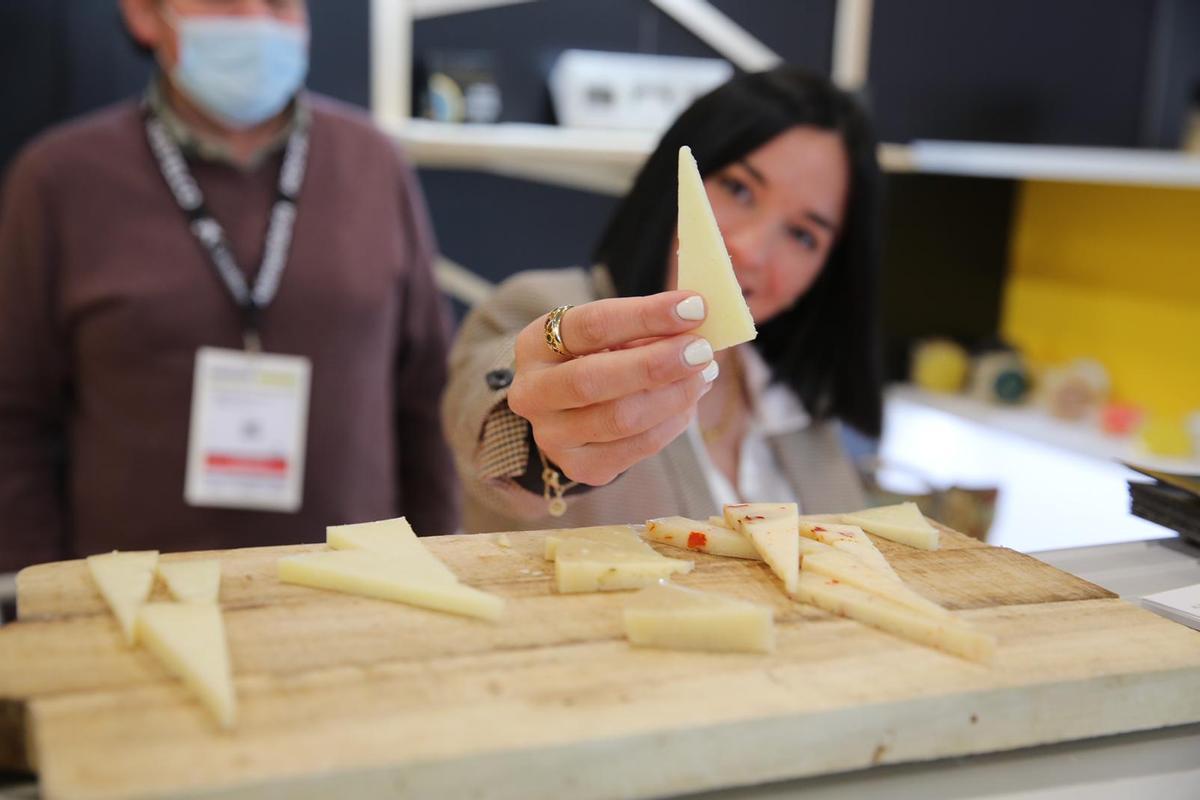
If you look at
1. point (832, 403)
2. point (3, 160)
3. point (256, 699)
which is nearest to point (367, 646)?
point (256, 699)

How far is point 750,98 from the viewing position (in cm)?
171

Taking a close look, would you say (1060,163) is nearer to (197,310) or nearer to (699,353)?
(197,310)

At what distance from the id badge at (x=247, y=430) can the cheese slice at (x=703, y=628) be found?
4.95 feet

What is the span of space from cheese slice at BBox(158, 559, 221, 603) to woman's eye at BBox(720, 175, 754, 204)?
1.01m

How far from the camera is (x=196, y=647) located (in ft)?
2.48

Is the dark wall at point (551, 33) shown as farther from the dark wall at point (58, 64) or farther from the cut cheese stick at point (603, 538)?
the cut cheese stick at point (603, 538)

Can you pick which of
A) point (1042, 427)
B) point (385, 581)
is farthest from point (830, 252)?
point (1042, 427)

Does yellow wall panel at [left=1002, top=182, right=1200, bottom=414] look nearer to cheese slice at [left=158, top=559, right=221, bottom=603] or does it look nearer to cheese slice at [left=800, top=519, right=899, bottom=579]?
cheese slice at [left=800, top=519, right=899, bottom=579]

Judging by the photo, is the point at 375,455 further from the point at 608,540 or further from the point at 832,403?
the point at 608,540

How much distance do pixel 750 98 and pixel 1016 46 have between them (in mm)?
2457

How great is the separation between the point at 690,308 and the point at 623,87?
2.54 meters

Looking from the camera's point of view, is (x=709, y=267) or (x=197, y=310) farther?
(x=197, y=310)

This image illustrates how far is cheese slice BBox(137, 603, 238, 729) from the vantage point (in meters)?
0.70

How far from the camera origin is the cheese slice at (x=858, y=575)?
89cm
